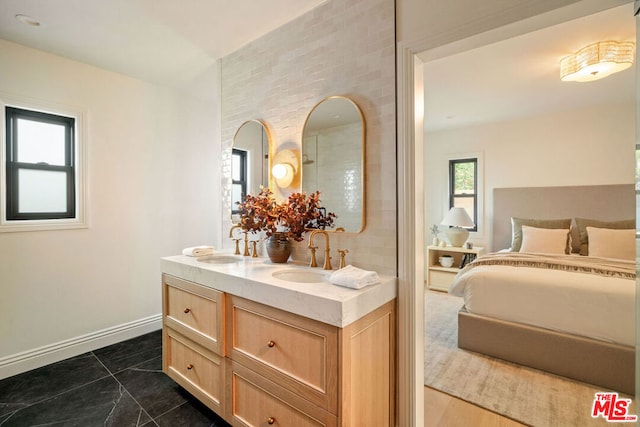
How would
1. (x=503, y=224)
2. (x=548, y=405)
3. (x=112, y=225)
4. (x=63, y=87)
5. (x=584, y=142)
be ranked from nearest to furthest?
(x=548, y=405) < (x=63, y=87) < (x=112, y=225) < (x=584, y=142) < (x=503, y=224)

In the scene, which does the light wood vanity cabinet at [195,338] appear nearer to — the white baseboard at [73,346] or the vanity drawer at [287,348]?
the vanity drawer at [287,348]

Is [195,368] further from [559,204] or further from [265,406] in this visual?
[559,204]

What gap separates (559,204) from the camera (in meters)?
4.14

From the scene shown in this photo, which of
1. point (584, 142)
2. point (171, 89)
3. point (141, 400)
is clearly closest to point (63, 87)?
point (171, 89)

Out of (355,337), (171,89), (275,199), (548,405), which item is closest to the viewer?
(355,337)

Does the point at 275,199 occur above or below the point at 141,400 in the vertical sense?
→ above

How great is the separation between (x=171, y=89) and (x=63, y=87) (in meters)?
0.99

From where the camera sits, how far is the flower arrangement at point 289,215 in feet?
6.42

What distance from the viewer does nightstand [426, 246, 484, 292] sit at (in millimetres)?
4469

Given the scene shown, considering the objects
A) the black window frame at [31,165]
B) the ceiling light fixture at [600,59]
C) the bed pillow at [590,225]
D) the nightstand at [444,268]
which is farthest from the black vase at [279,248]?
the bed pillow at [590,225]

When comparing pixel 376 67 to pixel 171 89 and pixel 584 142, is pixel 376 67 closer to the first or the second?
pixel 171 89

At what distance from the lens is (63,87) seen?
2.62 meters

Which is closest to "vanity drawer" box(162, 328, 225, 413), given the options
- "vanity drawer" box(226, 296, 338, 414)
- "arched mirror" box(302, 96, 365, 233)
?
"vanity drawer" box(226, 296, 338, 414)

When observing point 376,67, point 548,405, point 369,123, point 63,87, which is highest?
point 63,87
